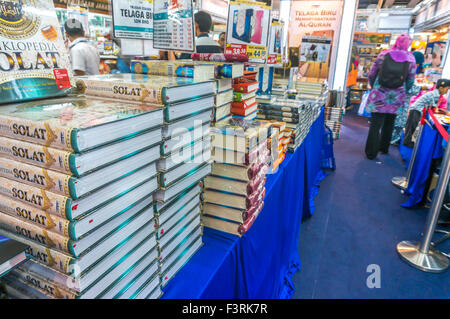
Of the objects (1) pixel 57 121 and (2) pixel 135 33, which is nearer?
(1) pixel 57 121

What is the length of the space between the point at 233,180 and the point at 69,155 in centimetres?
81

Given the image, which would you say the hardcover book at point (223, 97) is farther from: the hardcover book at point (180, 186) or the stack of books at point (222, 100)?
the hardcover book at point (180, 186)

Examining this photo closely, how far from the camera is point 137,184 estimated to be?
80cm

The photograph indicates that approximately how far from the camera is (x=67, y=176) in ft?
2.06

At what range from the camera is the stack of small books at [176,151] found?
891 mm

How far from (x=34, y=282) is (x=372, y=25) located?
14.7 meters

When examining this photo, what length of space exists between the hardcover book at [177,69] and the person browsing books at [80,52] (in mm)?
2356

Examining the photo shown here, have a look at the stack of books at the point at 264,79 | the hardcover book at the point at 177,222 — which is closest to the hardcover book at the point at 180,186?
the hardcover book at the point at 177,222

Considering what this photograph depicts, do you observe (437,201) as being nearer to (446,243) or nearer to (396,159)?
(446,243)

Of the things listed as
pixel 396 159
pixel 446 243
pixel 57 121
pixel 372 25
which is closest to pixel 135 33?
pixel 57 121

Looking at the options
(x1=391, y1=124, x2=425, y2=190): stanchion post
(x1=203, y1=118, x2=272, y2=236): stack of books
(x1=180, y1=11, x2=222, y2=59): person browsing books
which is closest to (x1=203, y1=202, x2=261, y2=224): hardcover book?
(x1=203, y1=118, x2=272, y2=236): stack of books

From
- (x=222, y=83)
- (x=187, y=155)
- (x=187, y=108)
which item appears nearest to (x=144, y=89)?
(x=187, y=108)

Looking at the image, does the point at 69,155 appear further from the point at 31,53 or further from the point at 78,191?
the point at 31,53

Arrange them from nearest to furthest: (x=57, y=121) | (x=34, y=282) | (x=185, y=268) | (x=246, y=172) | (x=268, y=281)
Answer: (x=57, y=121)
(x=34, y=282)
(x=185, y=268)
(x=246, y=172)
(x=268, y=281)
